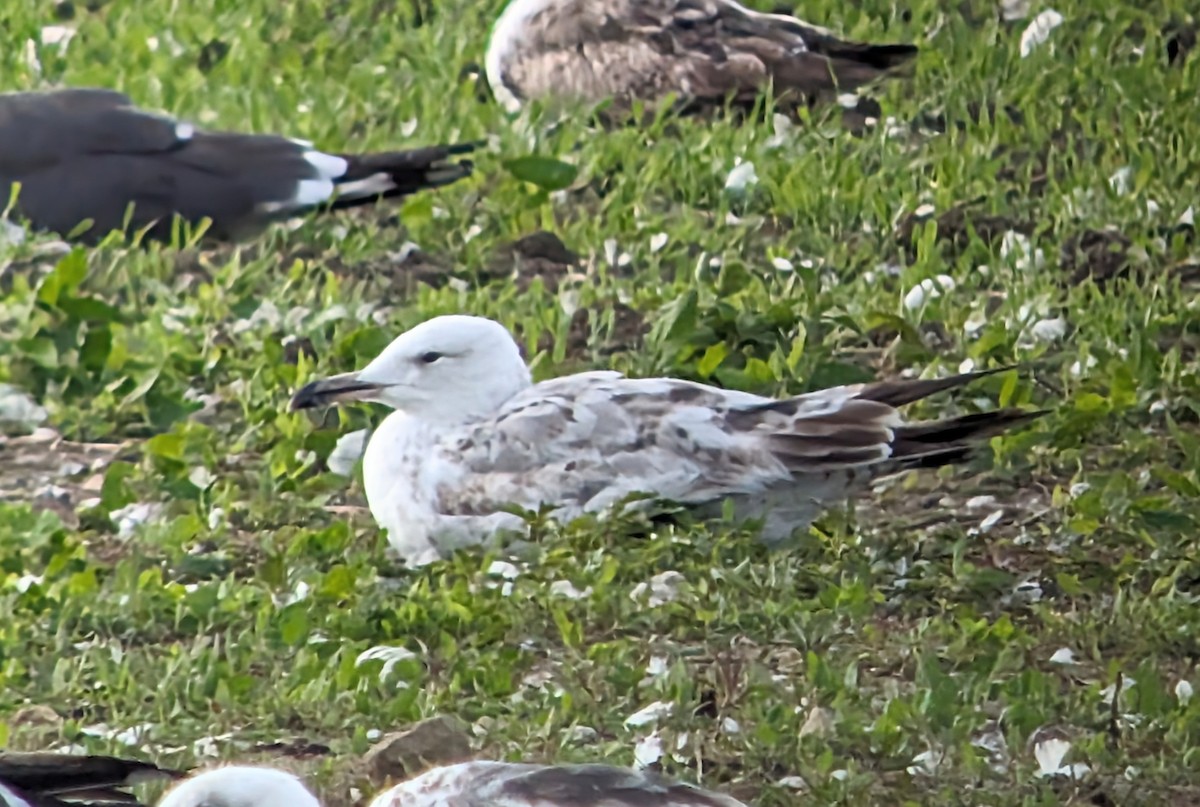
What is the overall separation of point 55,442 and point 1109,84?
3771 mm

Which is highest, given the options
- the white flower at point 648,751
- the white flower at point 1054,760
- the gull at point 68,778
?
the gull at point 68,778

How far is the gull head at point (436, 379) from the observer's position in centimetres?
504

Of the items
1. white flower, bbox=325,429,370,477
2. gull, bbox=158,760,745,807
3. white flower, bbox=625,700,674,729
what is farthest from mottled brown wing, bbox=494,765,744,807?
white flower, bbox=325,429,370,477

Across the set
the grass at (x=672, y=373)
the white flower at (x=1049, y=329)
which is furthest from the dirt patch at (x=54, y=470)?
the white flower at (x=1049, y=329)

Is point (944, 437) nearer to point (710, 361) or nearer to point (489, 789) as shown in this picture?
point (710, 361)

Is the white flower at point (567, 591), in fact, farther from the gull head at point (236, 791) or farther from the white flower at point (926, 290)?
the white flower at point (926, 290)

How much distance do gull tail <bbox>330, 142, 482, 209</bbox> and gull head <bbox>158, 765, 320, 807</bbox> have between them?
3.49 metres

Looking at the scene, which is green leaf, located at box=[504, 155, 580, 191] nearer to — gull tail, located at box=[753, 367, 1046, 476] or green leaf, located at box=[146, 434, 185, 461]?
green leaf, located at box=[146, 434, 185, 461]

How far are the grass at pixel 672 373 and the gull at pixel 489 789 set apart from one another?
1.39 feet

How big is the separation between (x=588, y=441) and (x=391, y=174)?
6.96 feet

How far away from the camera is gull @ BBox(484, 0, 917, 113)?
295 inches

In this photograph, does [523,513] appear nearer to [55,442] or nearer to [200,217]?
[55,442]

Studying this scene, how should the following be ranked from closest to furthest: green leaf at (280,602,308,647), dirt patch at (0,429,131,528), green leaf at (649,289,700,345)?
green leaf at (280,602,308,647) → dirt patch at (0,429,131,528) → green leaf at (649,289,700,345)

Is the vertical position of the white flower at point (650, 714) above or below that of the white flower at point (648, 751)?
below
